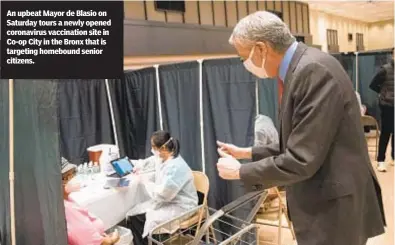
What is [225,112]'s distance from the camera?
305cm

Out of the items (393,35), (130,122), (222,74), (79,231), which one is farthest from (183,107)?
(393,35)

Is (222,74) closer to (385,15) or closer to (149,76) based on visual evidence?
(149,76)

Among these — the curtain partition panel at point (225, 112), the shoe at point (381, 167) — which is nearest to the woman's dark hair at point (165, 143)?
the curtain partition panel at point (225, 112)

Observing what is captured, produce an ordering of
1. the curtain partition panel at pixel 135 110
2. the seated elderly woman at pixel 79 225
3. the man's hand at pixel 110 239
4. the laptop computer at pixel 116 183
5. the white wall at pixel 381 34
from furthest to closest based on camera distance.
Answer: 1. the white wall at pixel 381 34
2. the curtain partition panel at pixel 135 110
3. the laptop computer at pixel 116 183
4. the man's hand at pixel 110 239
5. the seated elderly woman at pixel 79 225

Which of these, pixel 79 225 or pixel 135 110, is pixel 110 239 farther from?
pixel 135 110

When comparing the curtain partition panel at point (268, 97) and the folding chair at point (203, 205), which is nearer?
the folding chair at point (203, 205)

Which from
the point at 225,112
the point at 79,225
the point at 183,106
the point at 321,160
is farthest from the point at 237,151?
the point at 183,106

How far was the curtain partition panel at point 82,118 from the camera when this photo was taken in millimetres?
3842

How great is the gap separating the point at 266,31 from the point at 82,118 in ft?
10.6

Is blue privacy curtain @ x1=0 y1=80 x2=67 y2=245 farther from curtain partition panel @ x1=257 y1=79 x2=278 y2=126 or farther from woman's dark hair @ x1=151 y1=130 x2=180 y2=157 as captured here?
curtain partition panel @ x1=257 y1=79 x2=278 y2=126

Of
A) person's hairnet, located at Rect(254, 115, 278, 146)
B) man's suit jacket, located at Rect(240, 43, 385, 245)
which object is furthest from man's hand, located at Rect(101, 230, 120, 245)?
man's suit jacket, located at Rect(240, 43, 385, 245)

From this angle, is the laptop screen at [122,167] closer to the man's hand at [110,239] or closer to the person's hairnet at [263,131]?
the man's hand at [110,239]

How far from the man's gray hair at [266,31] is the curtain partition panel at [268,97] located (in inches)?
71.3

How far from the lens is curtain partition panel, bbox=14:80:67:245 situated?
134 centimetres
